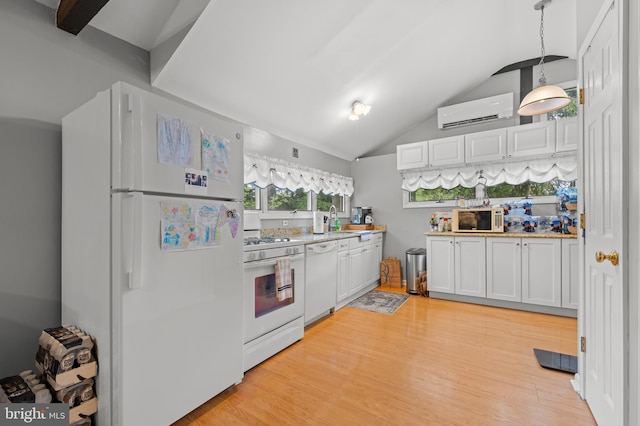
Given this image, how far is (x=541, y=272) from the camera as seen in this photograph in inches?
133

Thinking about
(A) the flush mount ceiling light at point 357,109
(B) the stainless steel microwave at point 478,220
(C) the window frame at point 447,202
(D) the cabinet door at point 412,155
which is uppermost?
(A) the flush mount ceiling light at point 357,109

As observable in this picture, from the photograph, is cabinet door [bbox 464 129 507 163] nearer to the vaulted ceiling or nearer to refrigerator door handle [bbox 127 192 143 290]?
the vaulted ceiling

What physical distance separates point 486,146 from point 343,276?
275 centimetres

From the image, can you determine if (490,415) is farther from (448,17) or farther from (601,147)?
(448,17)

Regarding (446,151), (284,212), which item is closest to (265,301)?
(284,212)

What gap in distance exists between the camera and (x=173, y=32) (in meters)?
2.27

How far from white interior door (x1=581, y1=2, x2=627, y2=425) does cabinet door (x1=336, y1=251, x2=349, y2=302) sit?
7.47 ft

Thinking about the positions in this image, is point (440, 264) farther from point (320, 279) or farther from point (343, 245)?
point (320, 279)

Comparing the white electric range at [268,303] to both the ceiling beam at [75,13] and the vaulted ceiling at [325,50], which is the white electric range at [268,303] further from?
the ceiling beam at [75,13]

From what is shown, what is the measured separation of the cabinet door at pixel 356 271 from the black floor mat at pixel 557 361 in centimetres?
202

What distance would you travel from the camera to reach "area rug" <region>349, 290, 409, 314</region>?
3609 mm

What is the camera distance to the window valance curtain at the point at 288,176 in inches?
130

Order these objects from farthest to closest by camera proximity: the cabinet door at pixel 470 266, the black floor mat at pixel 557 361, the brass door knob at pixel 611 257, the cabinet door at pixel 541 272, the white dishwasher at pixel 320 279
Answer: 1. the cabinet door at pixel 470 266
2. the cabinet door at pixel 541 272
3. the white dishwasher at pixel 320 279
4. the black floor mat at pixel 557 361
5. the brass door knob at pixel 611 257

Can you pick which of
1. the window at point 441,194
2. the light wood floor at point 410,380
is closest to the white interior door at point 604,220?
the light wood floor at point 410,380
